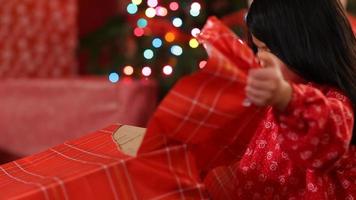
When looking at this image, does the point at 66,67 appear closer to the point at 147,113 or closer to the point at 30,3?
the point at 30,3

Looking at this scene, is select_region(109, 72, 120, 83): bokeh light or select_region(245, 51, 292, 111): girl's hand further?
select_region(109, 72, 120, 83): bokeh light

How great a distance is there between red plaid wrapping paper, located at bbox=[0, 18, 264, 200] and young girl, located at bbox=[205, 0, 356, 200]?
0.05 meters

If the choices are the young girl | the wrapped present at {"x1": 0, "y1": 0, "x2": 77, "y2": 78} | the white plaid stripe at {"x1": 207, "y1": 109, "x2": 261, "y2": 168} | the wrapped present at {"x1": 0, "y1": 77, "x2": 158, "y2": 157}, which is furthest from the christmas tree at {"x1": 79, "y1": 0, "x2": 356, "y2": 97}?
the white plaid stripe at {"x1": 207, "y1": 109, "x2": 261, "y2": 168}

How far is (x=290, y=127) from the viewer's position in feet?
2.31

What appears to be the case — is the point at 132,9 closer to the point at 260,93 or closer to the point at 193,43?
the point at 193,43

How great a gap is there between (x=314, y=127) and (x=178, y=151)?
177 mm

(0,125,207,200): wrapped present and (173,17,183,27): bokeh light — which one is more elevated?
(173,17,183,27): bokeh light

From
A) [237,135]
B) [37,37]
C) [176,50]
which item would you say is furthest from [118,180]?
[37,37]

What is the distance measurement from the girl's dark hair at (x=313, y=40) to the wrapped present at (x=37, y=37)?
1.83 m

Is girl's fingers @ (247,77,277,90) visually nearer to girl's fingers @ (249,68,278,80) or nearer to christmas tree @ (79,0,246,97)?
girl's fingers @ (249,68,278,80)

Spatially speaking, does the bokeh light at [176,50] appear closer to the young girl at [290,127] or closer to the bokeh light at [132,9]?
the bokeh light at [132,9]

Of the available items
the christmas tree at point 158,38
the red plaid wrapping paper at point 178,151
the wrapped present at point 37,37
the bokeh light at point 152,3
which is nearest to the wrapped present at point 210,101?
the red plaid wrapping paper at point 178,151

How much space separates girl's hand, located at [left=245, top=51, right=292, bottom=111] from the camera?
65 centimetres

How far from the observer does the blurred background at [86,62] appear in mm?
1993
